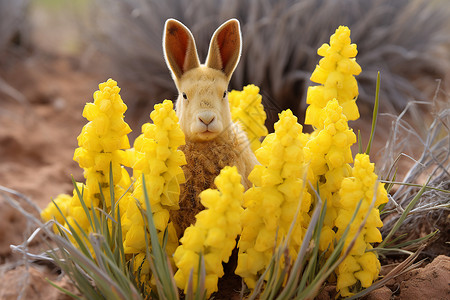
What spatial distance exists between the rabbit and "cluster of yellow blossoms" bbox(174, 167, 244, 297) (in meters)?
0.22

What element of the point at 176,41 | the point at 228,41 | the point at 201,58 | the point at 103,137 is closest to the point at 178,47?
the point at 176,41

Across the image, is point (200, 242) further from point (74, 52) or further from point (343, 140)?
point (74, 52)

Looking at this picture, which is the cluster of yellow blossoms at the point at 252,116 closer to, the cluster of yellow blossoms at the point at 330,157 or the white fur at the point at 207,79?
the white fur at the point at 207,79

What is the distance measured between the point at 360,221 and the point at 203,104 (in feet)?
1.37

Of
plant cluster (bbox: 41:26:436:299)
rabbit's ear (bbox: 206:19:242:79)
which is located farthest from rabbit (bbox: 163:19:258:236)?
plant cluster (bbox: 41:26:436:299)

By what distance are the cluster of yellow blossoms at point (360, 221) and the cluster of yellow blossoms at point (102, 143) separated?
47 cm

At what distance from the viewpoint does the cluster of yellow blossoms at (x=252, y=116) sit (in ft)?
4.19

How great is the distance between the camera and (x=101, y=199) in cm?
106

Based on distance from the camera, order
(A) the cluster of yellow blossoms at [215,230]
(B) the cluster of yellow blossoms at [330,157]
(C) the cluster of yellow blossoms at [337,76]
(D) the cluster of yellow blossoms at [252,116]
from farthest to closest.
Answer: (D) the cluster of yellow blossoms at [252,116] → (C) the cluster of yellow blossoms at [337,76] → (B) the cluster of yellow blossoms at [330,157] → (A) the cluster of yellow blossoms at [215,230]

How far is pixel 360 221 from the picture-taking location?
875mm

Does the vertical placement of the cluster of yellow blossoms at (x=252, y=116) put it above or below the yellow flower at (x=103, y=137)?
below

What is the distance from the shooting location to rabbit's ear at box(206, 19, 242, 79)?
1.09 m

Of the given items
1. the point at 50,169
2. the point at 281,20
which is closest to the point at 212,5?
the point at 281,20

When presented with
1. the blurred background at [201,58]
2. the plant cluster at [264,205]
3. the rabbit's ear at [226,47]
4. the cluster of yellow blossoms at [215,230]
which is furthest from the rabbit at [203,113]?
the blurred background at [201,58]
